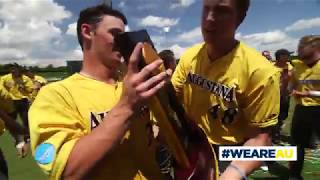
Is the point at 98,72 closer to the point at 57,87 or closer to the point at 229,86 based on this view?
the point at 57,87

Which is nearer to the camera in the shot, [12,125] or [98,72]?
[98,72]

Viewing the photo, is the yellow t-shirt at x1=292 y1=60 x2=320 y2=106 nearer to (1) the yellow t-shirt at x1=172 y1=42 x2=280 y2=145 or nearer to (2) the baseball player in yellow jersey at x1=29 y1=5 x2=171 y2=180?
(1) the yellow t-shirt at x1=172 y1=42 x2=280 y2=145

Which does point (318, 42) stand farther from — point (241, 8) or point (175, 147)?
point (175, 147)

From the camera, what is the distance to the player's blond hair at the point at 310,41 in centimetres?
622

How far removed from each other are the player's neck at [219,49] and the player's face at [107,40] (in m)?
0.54

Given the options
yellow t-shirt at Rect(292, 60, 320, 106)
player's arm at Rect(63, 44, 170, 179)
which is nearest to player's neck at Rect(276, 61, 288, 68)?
yellow t-shirt at Rect(292, 60, 320, 106)

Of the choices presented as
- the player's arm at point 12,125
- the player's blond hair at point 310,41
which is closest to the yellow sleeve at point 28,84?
the player's blond hair at point 310,41

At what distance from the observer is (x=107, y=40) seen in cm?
213

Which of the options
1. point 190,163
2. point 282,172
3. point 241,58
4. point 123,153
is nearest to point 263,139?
point 241,58

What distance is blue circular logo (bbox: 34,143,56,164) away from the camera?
1713mm

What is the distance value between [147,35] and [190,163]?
542 millimetres

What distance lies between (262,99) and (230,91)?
0.19 m

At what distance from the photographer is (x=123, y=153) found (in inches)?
76.2

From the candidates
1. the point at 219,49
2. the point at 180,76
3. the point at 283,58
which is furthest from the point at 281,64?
the point at 219,49
